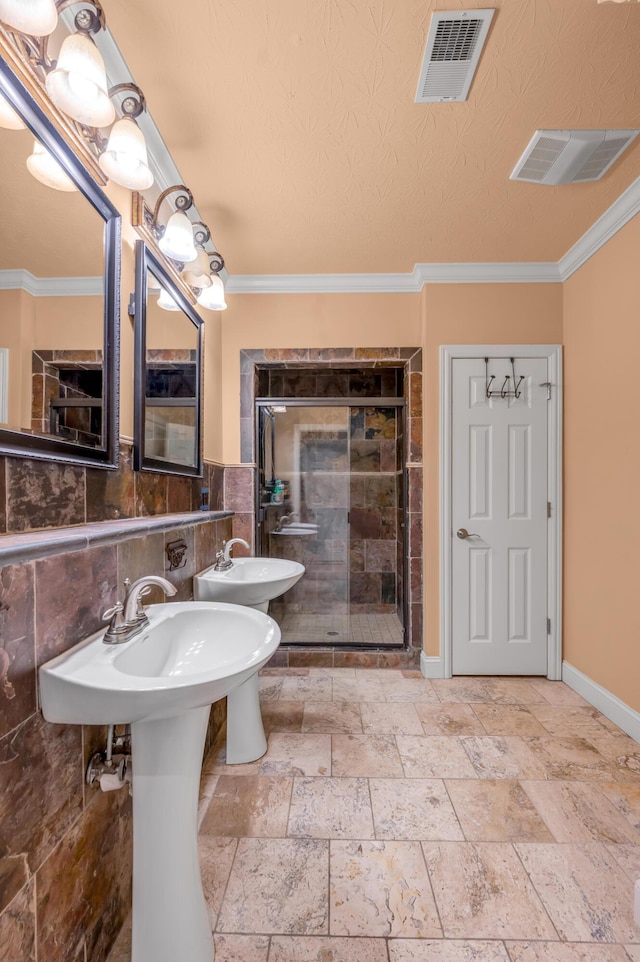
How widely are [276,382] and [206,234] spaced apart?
5.77 ft

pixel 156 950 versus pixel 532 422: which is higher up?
pixel 532 422

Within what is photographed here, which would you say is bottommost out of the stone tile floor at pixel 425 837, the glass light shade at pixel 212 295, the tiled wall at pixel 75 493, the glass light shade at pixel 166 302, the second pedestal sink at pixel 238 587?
the stone tile floor at pixel 425 837

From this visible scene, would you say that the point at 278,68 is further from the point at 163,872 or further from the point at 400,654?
the point at 400,654

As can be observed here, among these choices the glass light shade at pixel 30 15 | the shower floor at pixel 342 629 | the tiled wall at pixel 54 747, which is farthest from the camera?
the shower floor at pixel 342 629

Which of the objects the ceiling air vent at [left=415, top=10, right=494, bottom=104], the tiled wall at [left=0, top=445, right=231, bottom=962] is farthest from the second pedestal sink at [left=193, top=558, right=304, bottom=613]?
the ceiling air vent at [left=415, top=10, right=494, bottom=104]

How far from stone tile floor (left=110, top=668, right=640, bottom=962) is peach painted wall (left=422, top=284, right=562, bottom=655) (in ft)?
2.59

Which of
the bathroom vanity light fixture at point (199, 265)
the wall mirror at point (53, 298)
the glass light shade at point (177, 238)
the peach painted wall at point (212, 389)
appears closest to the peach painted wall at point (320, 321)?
the peach painted wall at point (212, 389)

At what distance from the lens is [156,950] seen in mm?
Answer: 996

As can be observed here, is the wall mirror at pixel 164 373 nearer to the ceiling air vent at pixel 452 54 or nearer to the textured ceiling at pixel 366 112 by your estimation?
the textured ceiling at pixel 366 112

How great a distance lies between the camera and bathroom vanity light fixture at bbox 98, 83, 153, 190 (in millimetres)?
1307

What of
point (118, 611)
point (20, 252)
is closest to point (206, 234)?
point (20, 252)

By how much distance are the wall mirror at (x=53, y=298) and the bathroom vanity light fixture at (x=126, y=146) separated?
0.31 ft

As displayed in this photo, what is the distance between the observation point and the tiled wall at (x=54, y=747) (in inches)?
31.0

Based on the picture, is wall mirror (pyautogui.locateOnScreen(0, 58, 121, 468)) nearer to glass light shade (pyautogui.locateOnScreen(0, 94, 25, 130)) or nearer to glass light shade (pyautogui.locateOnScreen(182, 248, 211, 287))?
glass light shade (pyautogui.locateOnScreen(0, 94, 25, 130))
